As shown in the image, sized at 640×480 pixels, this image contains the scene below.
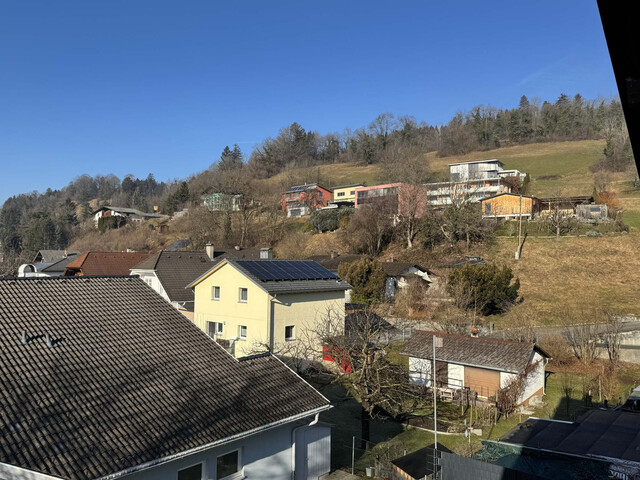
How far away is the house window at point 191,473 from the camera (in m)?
10.3

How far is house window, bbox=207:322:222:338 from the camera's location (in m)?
27.7

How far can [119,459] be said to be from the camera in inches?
341

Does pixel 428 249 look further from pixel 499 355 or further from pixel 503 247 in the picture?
pixel 499 355

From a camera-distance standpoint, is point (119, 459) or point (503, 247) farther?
point (503, 247)

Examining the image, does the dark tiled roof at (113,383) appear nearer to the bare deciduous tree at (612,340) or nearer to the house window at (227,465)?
the house window at (227,465)

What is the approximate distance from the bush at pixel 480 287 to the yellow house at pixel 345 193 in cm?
4325

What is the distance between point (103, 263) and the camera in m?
47.3

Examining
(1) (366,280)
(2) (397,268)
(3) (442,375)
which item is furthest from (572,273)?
(3) (442,375)

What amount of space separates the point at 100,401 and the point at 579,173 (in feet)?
264

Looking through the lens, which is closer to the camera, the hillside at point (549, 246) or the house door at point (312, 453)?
the house door at point (312, 453)

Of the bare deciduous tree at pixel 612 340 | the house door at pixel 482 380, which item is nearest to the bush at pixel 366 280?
the bare deciduous tree at pixel 612 340

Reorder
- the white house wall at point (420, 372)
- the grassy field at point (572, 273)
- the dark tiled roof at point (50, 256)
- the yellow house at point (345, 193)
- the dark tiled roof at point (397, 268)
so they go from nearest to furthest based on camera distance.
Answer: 1. the white house wall at point (420, 372)
2. the grassy field at point (572, 273)
3. the dark tiled roof at point (397, 268)
4. the dark tiled roof at point (50, 256)
5. the yellow house at point (345, 193)

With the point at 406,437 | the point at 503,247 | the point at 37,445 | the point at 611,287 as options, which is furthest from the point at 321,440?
the point at 503,247

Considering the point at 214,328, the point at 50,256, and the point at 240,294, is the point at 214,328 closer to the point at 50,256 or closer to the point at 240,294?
the point at 240,294
